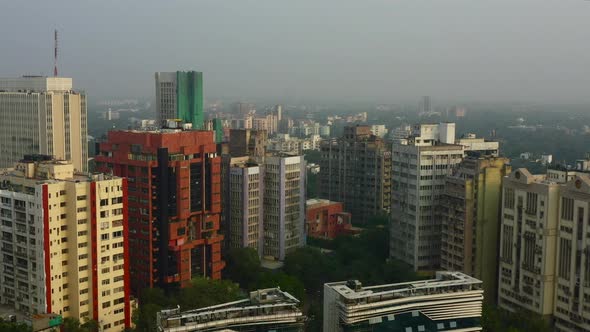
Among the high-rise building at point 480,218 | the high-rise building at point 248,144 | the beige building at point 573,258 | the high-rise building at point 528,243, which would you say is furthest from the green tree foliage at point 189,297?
the high-rise building at point 248,144

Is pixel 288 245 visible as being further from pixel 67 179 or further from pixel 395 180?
pixel 67 179

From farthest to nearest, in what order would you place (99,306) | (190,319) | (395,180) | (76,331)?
1. (395,180)
2. (99,306)
3. (76,331)
4. (190,319)

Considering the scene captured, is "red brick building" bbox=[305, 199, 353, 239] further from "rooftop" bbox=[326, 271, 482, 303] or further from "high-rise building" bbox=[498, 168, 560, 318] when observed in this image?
"rooftop" bbox=[326, 271, 482, 303]

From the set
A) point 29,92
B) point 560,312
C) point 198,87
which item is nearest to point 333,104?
point 198,87

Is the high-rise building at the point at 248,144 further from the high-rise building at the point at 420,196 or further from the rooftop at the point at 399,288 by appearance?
the rooftop at the point at 399,288

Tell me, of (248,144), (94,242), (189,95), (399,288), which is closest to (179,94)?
(189,95)
